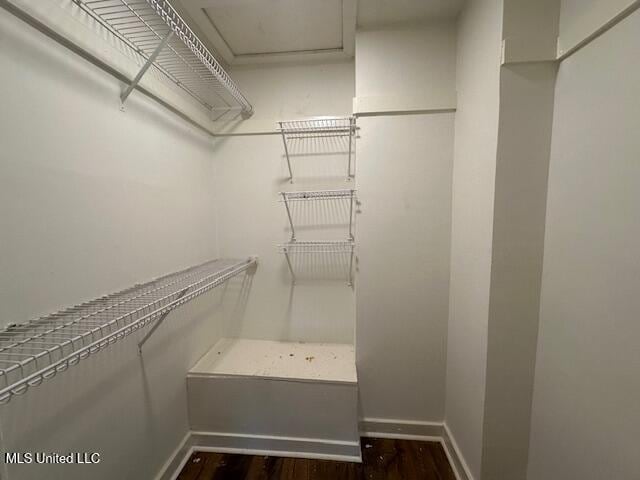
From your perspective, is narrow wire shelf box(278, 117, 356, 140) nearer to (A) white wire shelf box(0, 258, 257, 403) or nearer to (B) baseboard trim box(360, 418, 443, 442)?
(A) white wire shelf box(0, 258, 257, 403)

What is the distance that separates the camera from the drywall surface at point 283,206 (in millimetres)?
1684

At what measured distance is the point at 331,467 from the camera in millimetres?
1353

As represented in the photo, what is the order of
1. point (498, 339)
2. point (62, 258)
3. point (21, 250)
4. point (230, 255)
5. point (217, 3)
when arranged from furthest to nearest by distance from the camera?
point (230, 255)
point (217, 3)
point (498, 339)
point (62, 258)
point (21, 250)

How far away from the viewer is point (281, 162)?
1741 mm

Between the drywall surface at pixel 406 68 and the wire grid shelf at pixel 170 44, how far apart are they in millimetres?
760

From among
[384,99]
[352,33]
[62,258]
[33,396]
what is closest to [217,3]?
[352,33]


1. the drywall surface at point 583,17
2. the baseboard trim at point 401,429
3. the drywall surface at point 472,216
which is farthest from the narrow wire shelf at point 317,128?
the baseboard trim at point 401,429

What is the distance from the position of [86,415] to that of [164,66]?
60.2 inches

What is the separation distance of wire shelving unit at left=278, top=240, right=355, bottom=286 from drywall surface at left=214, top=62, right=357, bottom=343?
1.3 inches

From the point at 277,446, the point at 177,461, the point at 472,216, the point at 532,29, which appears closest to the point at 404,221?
the point at 472,216

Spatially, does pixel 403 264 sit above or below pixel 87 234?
below

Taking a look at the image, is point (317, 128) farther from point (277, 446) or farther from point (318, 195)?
point (277, 446)

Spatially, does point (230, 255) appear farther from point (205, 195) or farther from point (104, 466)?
point (104, 466)

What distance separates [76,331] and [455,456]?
178 centimetres
